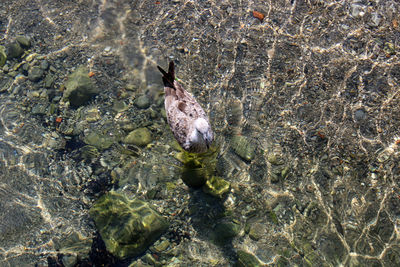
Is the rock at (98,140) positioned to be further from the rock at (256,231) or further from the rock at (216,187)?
the rock at (256,231)

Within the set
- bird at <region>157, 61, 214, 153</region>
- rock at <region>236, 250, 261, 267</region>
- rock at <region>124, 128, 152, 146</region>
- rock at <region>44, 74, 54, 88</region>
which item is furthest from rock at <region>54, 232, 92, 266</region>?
rock at <region>44, 74, 54, 88</region>

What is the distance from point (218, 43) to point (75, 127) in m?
3.71

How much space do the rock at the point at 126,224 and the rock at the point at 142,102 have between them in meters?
2.05

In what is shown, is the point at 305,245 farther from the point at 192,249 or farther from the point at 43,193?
the point at 43,193

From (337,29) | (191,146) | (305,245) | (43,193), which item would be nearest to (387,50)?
(337,29)

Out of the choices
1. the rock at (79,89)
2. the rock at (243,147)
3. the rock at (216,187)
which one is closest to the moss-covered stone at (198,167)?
the rock at (216,187)

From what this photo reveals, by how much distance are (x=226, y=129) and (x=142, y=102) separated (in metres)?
1.98

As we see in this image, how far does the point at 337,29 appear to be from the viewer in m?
5.93

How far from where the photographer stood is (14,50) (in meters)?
6.84

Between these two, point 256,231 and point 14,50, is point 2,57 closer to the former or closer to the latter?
point 14,50

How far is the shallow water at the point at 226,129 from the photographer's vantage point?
16.0 feet

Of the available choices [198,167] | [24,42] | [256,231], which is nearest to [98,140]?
[198,167]

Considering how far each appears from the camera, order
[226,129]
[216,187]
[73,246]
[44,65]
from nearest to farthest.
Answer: [73,246] → [216,187] → [226,129] → [44,65]

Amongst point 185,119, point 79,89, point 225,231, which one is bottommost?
point 225,231
